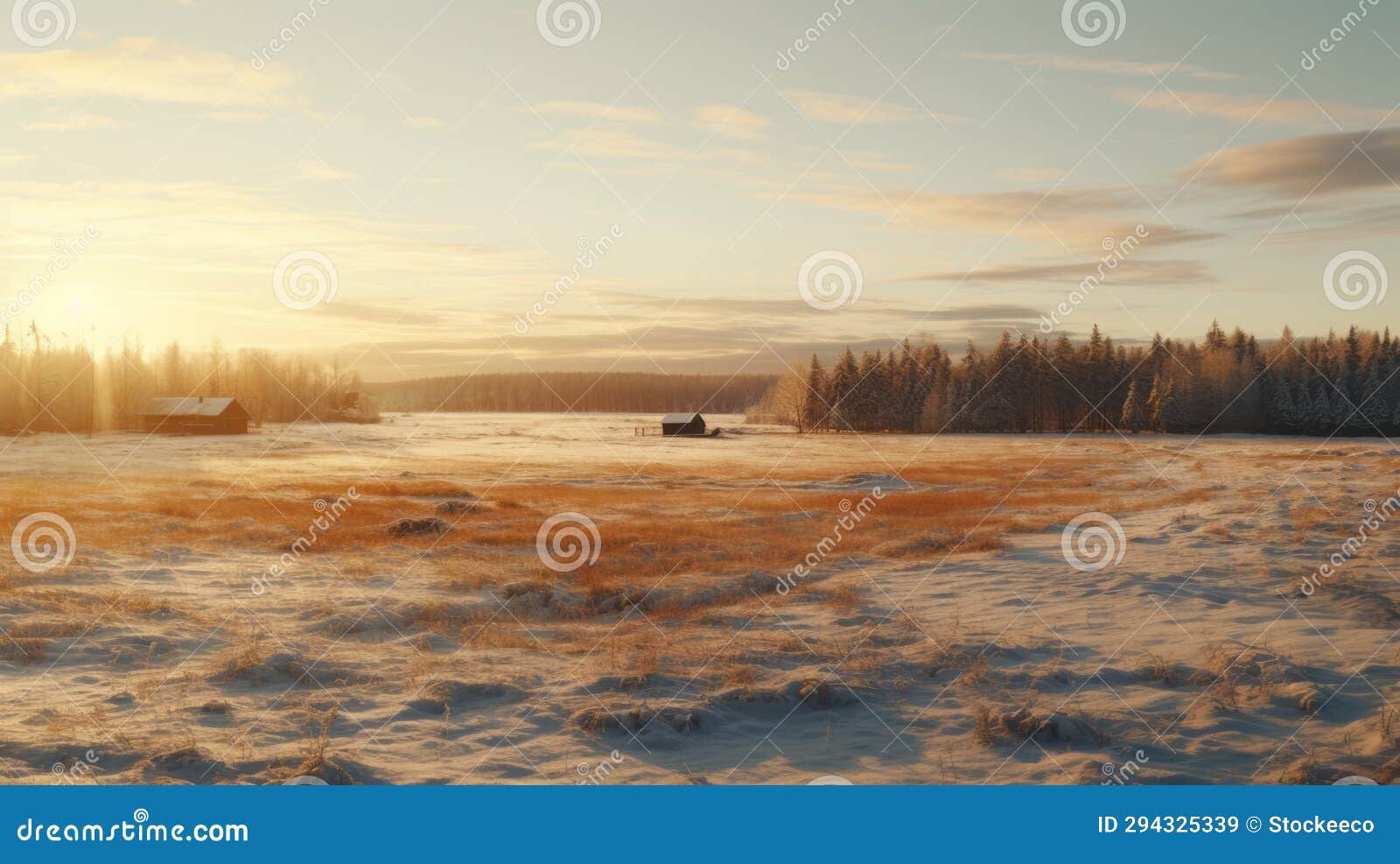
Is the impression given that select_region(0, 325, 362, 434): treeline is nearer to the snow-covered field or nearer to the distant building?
the distant building

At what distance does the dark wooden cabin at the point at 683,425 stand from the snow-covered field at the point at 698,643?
203 ft

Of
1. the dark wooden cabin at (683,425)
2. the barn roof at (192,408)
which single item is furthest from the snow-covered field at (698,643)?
the dark wooden cabin at (683,425)

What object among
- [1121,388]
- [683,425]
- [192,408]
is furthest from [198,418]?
[1121,388]

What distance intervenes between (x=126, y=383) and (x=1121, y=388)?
11167 centimetres

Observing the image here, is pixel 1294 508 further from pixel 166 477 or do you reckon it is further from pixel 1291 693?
pixel 166 477

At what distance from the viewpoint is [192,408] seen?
85500 mm

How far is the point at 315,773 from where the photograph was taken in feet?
30.7

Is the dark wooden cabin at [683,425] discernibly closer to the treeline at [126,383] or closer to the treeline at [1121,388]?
the treeline at [1121,388]

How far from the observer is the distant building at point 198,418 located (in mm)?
84194

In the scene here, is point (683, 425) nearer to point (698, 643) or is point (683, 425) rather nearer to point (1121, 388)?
point (1121, 388)

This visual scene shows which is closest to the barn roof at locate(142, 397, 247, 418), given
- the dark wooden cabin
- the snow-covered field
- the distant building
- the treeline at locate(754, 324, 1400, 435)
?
the distant building

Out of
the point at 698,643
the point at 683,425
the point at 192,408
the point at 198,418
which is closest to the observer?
the point at 698,643

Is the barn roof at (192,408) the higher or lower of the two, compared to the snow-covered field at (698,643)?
higher

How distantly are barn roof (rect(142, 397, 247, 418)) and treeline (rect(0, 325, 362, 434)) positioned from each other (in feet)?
8.38
